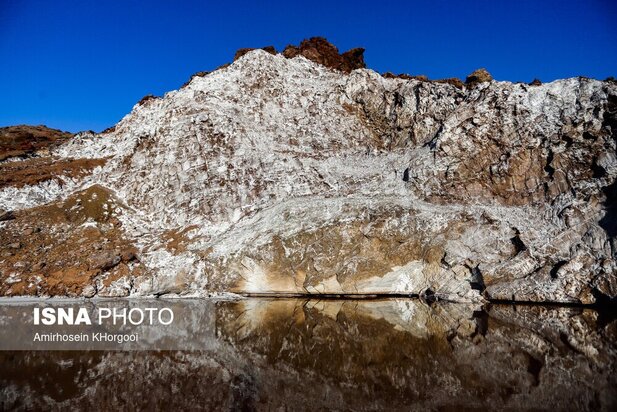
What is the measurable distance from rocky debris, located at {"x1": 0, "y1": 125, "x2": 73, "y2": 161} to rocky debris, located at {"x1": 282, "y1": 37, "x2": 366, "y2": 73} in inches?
1454

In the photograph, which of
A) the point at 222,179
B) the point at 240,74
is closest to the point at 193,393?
Result: the point at 222,179

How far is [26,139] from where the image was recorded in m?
66.3

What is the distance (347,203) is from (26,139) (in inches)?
2217

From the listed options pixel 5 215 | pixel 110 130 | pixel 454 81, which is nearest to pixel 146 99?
pixel 110 130

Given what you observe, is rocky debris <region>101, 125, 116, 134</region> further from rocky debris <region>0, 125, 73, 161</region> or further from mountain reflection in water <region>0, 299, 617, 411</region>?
mountain reflection in water <region>0, 299, 617, 411</region>

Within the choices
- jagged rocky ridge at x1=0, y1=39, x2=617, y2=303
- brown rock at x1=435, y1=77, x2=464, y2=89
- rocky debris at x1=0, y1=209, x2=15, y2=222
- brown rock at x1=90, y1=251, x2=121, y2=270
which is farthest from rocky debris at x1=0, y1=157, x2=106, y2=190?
brown rock at x1=435, y1=77, x2=464, y2=89

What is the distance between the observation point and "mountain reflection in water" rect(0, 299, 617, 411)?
12.0m

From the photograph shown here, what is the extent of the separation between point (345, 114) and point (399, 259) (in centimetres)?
2587

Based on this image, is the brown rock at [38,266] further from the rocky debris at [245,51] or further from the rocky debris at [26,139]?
the rocky debris at [245,51]

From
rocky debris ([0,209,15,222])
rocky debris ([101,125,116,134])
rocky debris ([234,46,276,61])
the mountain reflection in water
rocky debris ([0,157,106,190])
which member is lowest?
the mountain reflection in water

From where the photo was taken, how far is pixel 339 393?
12.8 meters

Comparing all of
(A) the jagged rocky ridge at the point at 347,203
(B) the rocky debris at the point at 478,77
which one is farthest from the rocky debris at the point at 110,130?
(B) the rocky debris at the point at 478,77

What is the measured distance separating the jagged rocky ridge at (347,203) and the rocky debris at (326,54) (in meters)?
15.7

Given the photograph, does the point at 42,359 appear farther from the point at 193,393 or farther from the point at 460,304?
the point at 460,304
